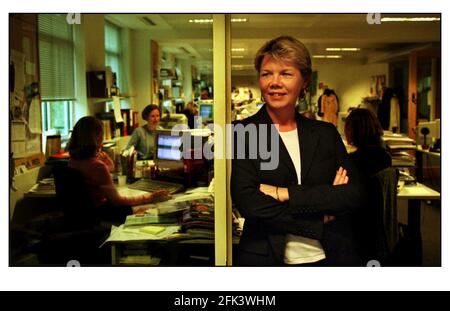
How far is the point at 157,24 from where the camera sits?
307 cm

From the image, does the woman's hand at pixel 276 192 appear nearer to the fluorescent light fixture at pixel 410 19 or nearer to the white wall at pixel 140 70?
the white wall at pixel 140 70

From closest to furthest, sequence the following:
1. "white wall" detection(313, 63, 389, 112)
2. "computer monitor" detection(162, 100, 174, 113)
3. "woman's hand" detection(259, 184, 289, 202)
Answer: "woman's hand" detection(259, 184, 289, 202) → "white wall" detection(313, 63, 389, 112) → "computer monitor" detection(162, 100, 174, 113)

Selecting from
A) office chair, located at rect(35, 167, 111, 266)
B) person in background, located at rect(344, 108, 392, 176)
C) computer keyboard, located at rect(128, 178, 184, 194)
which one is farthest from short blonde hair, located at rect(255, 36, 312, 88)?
office chair, located at rect(35, 167, 111, 266)

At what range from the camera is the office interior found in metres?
3.01

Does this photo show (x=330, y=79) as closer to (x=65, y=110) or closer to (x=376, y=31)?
(x=376, y=31)

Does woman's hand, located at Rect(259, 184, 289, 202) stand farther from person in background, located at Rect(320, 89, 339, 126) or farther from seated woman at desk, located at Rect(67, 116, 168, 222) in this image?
seated woman at desk, located at Rect(67, 116, 168, 222)

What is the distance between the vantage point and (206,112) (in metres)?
3.06

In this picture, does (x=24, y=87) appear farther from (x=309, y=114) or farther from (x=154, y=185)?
(x=309, y=114)

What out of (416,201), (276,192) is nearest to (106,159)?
(276,192)

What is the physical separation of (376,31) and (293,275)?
4.78ft

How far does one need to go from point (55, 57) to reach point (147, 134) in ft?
2.30

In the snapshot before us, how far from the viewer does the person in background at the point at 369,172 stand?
3016mm

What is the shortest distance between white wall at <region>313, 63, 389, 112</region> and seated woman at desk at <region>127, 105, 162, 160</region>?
0.92 meters
